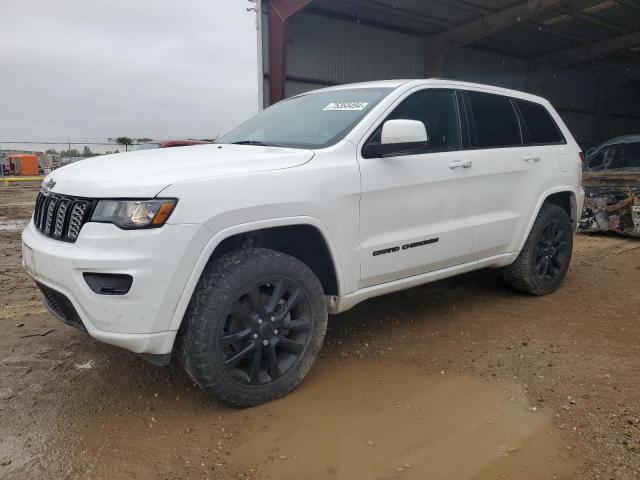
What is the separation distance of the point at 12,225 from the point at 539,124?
9.26 m

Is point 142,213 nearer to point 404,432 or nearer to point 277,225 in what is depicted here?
point 277,225

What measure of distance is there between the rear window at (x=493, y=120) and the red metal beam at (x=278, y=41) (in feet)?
30.0

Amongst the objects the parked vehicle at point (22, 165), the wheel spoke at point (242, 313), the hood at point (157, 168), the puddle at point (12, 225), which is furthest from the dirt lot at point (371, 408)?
the parked vehicle at point (22, 165)

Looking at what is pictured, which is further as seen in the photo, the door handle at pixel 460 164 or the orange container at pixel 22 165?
the orange container at pixel 22 165

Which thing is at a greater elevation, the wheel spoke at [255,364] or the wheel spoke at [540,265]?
the wheel spoke at [540,265]

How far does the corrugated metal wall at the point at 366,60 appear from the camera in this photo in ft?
46.9

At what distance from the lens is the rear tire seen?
4383 millimetres

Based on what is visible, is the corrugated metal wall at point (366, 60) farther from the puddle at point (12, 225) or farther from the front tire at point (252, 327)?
the front tire at point (252, 327)

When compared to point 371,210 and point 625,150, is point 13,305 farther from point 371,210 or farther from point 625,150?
point 625,150

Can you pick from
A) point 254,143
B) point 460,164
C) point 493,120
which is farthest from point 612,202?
point 254,143

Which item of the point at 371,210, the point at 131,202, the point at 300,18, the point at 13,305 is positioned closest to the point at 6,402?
the point at 131,202

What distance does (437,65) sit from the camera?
1677cm

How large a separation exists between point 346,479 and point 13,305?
3672 millimetres

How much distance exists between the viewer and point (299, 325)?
9.34ft
